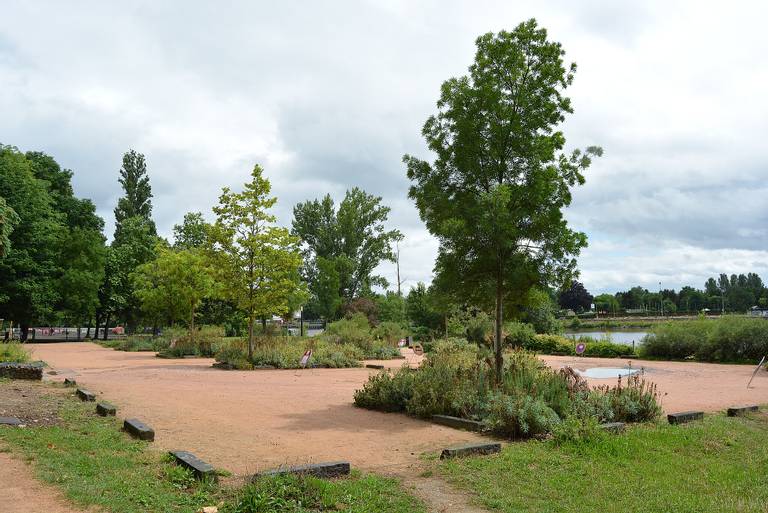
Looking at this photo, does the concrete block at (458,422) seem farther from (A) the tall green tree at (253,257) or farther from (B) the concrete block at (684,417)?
(A) the tall green tree at (253,257)

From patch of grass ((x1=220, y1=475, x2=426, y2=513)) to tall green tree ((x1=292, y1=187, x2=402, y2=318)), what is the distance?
54085 millimetres

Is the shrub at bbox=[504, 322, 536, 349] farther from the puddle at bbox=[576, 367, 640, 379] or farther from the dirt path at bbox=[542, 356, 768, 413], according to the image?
the puddle at bbox=[576, 367, 640, 379]

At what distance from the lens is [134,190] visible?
190 ft

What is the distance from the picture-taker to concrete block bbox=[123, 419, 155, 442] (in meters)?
7.77

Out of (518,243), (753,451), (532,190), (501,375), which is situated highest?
(532,190)

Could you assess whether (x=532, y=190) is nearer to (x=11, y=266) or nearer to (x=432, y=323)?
(x=432, y=323)

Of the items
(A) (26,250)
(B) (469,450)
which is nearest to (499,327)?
(B) (469,450)

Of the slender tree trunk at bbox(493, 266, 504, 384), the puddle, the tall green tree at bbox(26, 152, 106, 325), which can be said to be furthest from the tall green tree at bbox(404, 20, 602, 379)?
the tall green tree at bbox(26, 152, 106, 325)

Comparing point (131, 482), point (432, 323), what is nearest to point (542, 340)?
point (432, 323)

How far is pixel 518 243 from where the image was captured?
11406mm

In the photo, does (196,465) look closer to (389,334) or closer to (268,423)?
(268,423)

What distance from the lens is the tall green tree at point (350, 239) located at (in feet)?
201

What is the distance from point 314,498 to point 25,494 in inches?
104

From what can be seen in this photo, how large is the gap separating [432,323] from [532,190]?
27.9 metres
